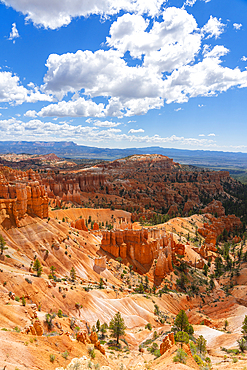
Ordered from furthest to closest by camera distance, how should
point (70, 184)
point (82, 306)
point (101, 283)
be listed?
point (70, 184)
point (101, 283)
point (82, 306)

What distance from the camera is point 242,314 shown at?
36.8m

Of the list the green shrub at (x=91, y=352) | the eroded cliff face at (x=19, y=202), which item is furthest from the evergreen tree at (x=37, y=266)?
the green shrub at (x=91, y=352)

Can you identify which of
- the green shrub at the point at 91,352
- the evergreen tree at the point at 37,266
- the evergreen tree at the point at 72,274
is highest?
the evergreen tree at the point at 37,266

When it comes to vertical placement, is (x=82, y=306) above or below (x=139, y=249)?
above

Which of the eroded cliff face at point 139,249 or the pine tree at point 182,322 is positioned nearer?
the pine tree at point 182,322

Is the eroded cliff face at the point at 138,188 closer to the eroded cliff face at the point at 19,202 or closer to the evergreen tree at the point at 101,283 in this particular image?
the eroded cliff face at the point at 19,202

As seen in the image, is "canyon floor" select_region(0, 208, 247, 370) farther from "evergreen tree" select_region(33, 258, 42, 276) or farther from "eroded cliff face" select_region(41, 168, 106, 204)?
"eroded cliff face" select_region(41, 168, 106, 204)

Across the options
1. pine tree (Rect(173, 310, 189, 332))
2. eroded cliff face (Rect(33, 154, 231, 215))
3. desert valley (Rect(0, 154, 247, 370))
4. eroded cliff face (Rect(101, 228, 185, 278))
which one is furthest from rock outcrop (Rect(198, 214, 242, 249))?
pine tree (Rect(173, 310, 189, 332))

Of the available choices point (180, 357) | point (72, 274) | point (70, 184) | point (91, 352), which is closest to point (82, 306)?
point (72, 274)

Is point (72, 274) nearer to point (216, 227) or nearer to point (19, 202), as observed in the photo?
point (19, 202)

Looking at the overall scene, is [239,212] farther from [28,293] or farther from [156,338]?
[28,293]

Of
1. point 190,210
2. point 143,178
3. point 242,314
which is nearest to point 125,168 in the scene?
point 143,178

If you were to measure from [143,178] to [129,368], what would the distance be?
14296cm

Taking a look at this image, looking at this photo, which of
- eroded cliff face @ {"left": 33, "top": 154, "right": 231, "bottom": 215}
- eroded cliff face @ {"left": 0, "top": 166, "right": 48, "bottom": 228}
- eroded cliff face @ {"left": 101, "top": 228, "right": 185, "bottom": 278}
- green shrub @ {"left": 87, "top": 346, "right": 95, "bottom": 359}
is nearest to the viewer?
green shrub @ {"left": 87, "top": 346, "right": 95, "bottom": 359}
